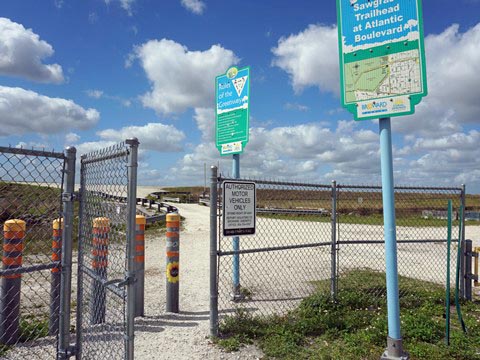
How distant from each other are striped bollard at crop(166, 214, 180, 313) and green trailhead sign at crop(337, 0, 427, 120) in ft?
10.2

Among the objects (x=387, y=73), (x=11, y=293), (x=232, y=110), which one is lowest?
(x=11, y=293)

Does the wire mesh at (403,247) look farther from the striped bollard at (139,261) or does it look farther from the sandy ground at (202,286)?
the striped bollard at (139,261)

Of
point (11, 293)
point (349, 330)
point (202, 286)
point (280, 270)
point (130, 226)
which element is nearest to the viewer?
point (130, 226)

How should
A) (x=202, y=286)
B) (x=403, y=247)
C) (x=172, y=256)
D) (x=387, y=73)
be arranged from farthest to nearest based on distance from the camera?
(x=403, y=247) → (x=202, y=286) → (x=172, y=256) → (x=387, y=73)

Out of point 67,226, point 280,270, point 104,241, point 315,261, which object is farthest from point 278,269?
point 67,226

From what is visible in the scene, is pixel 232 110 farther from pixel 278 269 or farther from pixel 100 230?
pixel 278 269

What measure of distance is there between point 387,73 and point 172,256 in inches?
154

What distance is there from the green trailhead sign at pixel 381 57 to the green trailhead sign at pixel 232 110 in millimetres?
2842

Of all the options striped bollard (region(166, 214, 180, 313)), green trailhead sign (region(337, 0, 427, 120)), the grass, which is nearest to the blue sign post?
green trailhead sign (region(337, 0, 427, 120))

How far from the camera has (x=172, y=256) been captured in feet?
18.7

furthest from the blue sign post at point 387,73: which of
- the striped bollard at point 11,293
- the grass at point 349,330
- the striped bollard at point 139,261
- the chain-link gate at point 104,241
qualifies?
the striped bollard at point 11,293

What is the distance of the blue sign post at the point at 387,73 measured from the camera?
3.66 m

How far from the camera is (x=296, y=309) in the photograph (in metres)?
5.76

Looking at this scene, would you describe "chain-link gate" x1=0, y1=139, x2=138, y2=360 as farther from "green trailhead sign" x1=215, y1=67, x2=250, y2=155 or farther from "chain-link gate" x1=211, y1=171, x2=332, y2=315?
"green trailhead sign" x1=215, y1=67, x2=250, y2=155
